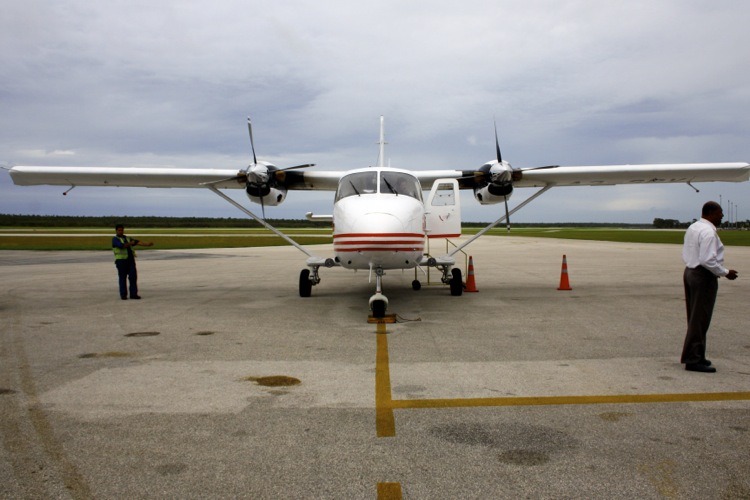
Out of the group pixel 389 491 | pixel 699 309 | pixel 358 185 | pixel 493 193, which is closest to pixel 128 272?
pixel 358 185

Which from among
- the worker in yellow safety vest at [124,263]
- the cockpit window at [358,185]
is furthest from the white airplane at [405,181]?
the worker in yellow safety vest at [124,263]

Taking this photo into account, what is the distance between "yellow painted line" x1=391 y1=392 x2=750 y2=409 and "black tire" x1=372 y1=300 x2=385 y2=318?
4536mm

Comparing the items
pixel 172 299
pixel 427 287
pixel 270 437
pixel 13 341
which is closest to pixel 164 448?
pixel 270 437

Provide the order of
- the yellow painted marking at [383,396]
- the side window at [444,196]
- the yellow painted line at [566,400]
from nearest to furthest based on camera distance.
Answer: the yellow painted marking at [383,396] < the yellow painted line at [566,400] < the side window at [444,196]

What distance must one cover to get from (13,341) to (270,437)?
5746 mm

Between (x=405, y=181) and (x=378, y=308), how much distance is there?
323cm

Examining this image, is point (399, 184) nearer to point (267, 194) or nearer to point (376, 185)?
point (376, 185)

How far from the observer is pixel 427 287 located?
15180 mm

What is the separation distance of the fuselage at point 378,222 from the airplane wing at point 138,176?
3781mm

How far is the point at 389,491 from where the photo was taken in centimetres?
326

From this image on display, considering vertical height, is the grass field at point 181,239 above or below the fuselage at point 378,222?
below

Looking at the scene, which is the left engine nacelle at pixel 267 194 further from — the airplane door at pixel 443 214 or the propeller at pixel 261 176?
the airplane door at pixel 443 214

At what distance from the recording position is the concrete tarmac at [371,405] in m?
3.41

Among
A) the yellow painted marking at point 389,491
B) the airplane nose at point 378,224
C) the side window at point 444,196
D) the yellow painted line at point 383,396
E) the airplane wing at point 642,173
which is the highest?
the airplane wing at point 642,173
